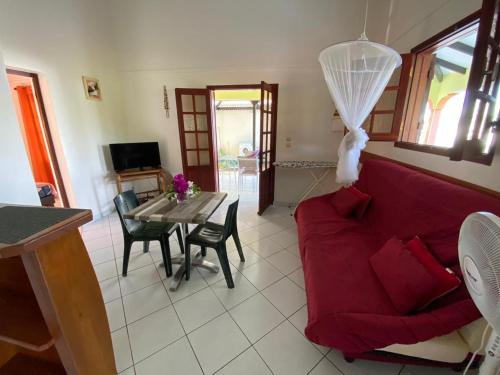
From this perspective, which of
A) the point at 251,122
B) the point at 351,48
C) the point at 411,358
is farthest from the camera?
the point at 251,122

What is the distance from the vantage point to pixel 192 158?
12.5 ft

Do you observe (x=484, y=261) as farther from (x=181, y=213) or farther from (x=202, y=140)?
(x=202, y=140)

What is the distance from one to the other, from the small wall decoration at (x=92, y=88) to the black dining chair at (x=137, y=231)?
2036 millimetres

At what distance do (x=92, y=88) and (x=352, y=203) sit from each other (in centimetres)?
383

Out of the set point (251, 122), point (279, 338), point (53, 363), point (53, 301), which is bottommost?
point (279, 338)

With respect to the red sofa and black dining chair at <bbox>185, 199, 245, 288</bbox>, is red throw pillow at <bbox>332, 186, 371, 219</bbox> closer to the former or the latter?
the red sofa

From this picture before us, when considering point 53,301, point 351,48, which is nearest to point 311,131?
point 351,48

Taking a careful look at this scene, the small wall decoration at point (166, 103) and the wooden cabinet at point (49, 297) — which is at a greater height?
the small wall decoration at point (166, 103)

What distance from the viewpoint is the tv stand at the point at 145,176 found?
3.37 metres

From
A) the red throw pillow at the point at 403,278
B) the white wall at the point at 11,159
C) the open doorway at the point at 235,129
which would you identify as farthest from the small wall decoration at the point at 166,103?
the red throw pillow at the point at 403,278

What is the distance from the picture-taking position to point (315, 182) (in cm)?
356

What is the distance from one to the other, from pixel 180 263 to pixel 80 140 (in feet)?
7.76

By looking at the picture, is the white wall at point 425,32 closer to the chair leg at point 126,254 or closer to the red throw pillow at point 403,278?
the red throw pillow at point 403,278

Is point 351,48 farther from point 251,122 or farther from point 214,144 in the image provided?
point 251,122
